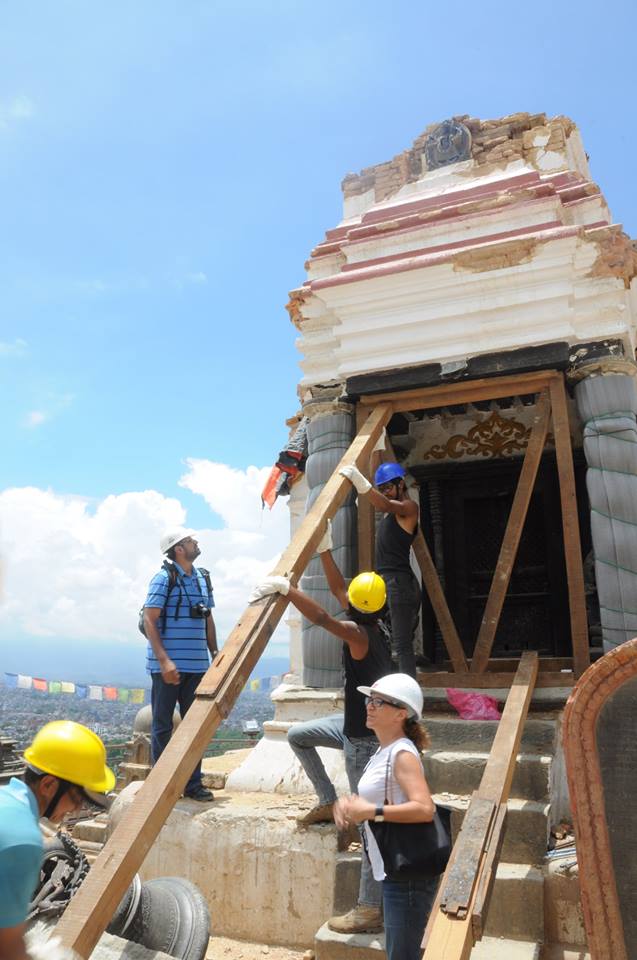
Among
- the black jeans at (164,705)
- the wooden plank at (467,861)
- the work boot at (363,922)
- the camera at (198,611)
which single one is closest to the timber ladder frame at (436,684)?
the wooden plank at (467,861)

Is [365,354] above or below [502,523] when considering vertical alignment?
above

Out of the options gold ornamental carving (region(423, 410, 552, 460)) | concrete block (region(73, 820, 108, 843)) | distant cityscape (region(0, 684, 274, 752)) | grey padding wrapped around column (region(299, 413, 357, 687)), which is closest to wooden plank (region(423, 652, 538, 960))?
distant cityscape (region(0, 684, 274, 752))

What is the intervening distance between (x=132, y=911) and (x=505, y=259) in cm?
471

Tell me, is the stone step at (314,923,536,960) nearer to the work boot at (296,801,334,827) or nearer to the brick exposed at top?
the work boot at (296,801,334,827)

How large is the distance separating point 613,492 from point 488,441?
2.24m

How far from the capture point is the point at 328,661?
525 centimetres

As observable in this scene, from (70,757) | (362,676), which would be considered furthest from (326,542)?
(70,757)

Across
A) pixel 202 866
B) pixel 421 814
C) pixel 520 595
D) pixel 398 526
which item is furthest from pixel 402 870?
pixel 520 595

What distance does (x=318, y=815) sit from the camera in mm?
3965

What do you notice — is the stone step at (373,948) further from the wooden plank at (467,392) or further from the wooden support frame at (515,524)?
the wooden plank at (467,392)

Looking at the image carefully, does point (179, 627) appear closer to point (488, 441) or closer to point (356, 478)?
point (356, 478)

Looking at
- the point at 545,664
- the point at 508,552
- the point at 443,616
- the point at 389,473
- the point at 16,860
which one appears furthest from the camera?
the point at 443,616

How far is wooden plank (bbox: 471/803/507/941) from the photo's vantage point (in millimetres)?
2395

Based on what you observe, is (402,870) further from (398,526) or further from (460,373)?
(460,373)
